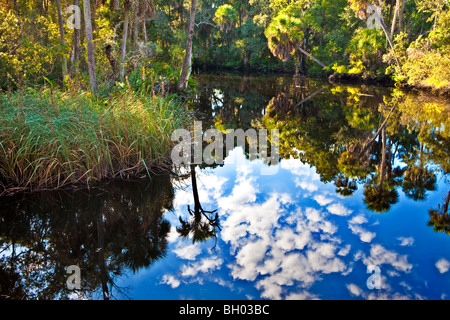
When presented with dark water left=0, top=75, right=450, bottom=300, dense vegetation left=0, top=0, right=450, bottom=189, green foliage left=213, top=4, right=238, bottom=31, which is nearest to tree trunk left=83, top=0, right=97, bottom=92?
dense vegetation left=0, top=0, right=450, bottom=189

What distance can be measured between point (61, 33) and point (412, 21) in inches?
1146

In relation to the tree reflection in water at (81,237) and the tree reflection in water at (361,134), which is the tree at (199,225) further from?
the tree reflection in water at (361,134)

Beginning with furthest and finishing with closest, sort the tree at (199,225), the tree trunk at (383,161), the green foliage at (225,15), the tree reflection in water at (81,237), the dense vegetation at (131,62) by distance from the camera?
the green foliage at (225,15) → the tree trunk at (383,161) → the dense vegetation at (131,62) → the tree at (199,225) → the tree reflection in water at (81,237)

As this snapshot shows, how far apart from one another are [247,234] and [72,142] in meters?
3.26

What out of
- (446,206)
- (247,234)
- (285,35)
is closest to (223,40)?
(285,35)

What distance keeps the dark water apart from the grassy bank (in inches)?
16.7

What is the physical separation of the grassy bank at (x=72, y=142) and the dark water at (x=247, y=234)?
0.42m

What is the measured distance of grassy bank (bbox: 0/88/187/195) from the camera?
5.21 m

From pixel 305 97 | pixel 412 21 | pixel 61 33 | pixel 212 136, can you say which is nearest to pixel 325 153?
pixel 212 136

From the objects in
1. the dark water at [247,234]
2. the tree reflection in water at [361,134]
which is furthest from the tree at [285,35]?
the dark water at [247,234]

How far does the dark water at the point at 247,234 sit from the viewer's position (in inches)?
125

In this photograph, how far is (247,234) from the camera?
4.18 m

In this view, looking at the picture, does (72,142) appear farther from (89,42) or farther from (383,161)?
(383,161)
